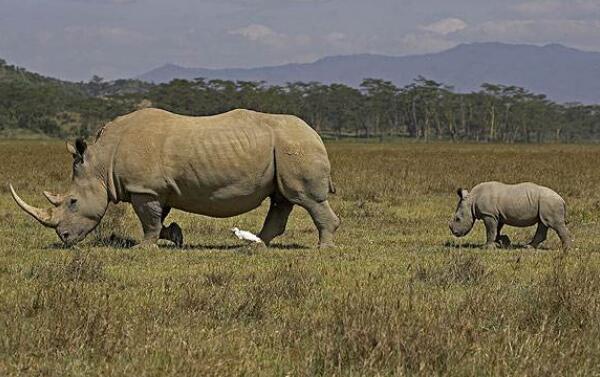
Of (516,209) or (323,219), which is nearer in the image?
(323,219)

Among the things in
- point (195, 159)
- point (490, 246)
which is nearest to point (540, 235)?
point (490, 246)

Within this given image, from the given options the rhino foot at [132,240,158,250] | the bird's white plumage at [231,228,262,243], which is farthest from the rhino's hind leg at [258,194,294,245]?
the rhino foot at [132,240,158,250]

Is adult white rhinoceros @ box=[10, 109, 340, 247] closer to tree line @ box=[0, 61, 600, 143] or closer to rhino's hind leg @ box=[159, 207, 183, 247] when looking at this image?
rhino's hind leg @ box=[159, 207, 183, 247]

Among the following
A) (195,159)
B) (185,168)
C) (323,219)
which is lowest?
(323,219)

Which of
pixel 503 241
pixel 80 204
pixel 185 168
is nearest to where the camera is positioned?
pixel 185 168

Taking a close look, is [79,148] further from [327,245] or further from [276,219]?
[327,245]

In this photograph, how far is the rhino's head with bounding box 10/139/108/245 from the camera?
41.4ft

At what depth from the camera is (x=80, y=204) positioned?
12703mm

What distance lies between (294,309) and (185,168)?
490cm

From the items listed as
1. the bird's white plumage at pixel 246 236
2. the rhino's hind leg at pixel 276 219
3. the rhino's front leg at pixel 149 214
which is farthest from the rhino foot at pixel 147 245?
the rhino's hind leg at pixel 276 219

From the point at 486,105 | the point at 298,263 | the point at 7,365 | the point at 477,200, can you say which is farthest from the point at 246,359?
the point at 486,105

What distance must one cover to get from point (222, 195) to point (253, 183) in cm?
46

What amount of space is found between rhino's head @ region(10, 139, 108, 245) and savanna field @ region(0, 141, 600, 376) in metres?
0.31

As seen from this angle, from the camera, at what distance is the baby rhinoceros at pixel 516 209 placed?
13.5m
